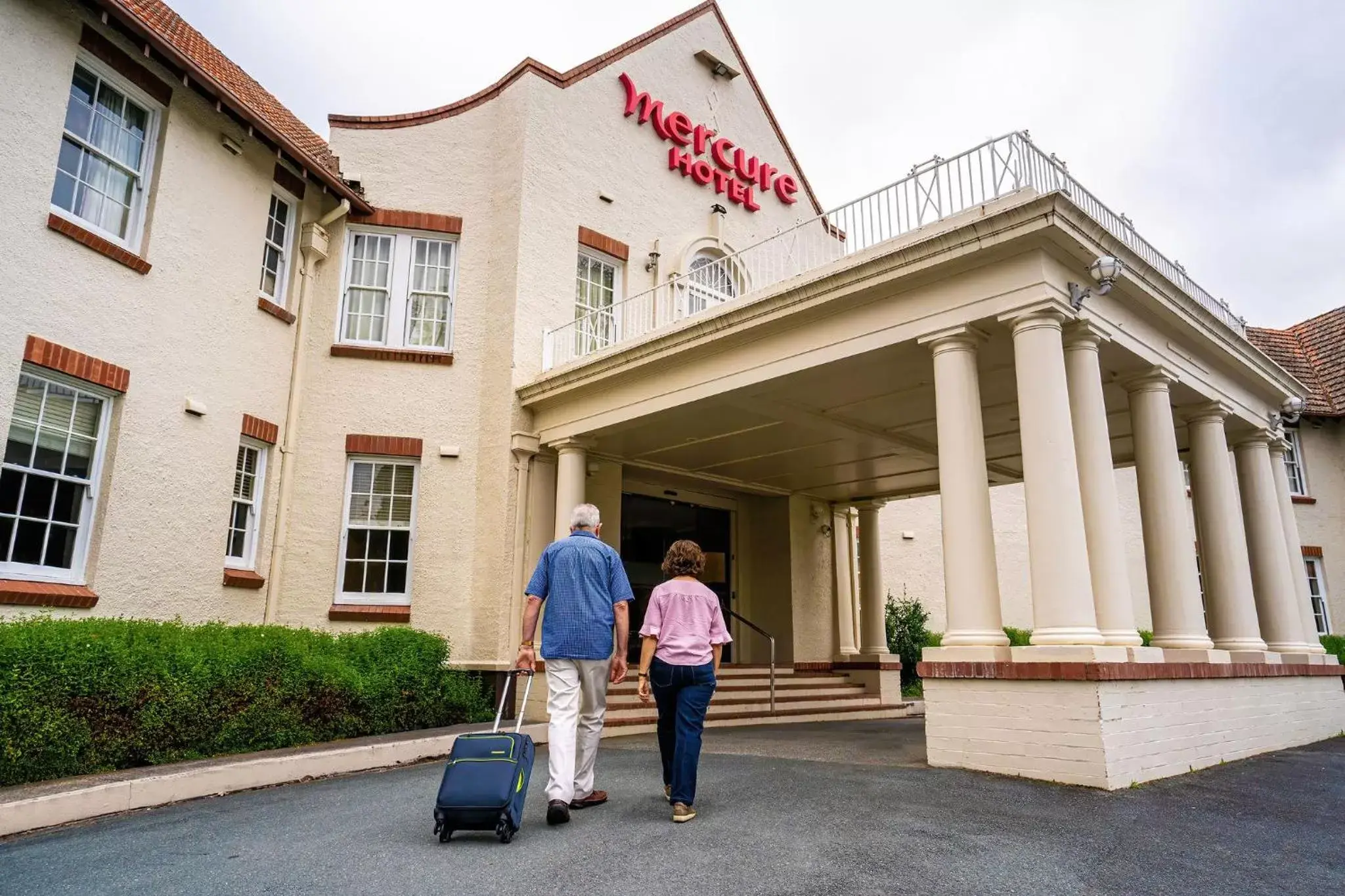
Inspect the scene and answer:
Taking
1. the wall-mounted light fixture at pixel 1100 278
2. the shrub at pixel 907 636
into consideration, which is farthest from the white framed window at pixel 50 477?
the shrub at pixel 907 636

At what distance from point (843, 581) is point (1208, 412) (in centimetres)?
691

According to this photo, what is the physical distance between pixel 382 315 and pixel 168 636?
558 cm

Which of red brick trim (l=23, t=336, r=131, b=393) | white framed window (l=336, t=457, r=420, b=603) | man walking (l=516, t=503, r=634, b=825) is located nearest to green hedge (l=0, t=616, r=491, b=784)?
white framed window (l=336, t=457, r=420, b=603)

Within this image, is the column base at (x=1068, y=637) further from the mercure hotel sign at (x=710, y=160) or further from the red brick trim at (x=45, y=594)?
the mercure hotel sign at (x=710, y=160)

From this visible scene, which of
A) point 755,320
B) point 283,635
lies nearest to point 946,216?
point 755,320

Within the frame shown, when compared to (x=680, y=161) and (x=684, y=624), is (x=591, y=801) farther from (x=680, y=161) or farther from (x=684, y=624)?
(x=680, y=161)

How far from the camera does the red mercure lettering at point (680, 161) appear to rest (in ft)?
47.9

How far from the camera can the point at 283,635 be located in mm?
8711

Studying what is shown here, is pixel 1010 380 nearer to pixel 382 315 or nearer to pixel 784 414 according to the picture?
pixel 784 414

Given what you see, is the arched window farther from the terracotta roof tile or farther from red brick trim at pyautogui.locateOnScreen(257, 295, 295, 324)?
the terracotta roof tile

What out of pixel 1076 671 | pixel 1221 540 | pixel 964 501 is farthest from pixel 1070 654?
pixel 1221 540

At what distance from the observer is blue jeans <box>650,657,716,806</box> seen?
5.11 metres

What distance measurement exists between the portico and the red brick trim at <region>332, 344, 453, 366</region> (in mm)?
1306

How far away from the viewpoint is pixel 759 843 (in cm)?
459
